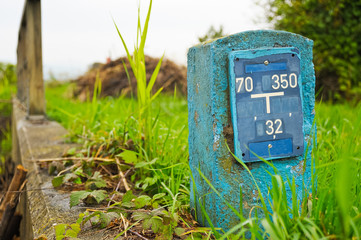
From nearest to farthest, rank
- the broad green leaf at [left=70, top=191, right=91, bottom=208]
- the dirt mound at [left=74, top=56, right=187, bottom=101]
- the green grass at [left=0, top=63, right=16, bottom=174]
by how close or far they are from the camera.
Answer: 1. the broad green leaf at [left=70, top=191, right=91, bottom=208]
2. the green grass at [left=0, top=63, right=16, bottom=174]
3. the dirt mound at [left=74, top=56, right=187, bottom=101]

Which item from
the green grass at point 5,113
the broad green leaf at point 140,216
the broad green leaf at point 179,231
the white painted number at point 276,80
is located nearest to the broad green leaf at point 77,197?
the broad green leaf at point 140,216

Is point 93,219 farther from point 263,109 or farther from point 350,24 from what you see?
point 350,24

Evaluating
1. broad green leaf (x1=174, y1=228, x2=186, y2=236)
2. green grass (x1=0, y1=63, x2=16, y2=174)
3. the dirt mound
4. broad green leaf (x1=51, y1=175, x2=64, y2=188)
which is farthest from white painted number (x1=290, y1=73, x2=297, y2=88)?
the dirt mound

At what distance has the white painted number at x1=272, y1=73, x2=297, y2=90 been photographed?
1363mm

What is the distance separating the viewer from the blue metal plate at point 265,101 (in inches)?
52.4

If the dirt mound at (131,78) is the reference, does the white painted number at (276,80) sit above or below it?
below

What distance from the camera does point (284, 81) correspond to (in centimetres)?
138

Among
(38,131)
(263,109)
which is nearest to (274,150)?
(263,109)

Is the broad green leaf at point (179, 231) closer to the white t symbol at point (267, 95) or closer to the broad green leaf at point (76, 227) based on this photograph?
the broad green leaf at point (76, 227)

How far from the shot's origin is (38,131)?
377cm

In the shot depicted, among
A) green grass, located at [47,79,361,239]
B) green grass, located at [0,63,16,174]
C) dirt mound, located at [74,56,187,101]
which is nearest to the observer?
green grass, located at [47,79,361,239]

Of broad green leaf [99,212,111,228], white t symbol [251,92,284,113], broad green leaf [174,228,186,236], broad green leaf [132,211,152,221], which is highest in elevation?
white t symbol [251,92,284,113]

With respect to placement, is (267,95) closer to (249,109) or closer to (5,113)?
(249,109)

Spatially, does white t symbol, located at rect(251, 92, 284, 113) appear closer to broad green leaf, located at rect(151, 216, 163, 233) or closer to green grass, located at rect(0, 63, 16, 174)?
broad green leaf, located at rect(151, 216, 163, 233)
